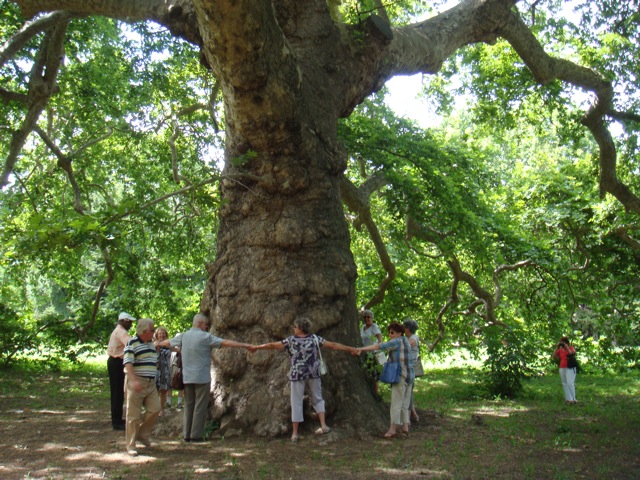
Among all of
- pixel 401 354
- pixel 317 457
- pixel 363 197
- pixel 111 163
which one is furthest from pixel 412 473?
pixel 111 163

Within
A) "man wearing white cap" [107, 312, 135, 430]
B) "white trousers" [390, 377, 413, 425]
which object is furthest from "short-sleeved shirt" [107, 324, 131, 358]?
"white trousers" [390, 377, 413, 425]

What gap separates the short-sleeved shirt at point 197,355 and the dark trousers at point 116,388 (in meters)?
1.61

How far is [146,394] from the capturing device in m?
6.27

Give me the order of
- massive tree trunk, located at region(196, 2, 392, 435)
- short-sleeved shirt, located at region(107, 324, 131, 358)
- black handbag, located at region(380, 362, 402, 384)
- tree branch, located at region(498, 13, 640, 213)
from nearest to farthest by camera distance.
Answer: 1. massive tree trunk, located at region(196, 2, 392, 435)
2. black handbag, located at region(380, 362, 402, 384)
3. short-sleeved shirt, located at region(107, 324, 131, 358)
4. tree branch, located at region(498, 13, 640, 213)

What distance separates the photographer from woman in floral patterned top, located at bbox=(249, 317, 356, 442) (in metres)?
6.47

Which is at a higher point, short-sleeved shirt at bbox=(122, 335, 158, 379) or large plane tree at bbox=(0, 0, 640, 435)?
large plane tree at bbox=(0, 0, 640, 435)

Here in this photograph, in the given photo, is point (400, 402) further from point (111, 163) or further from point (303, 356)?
point (111, 163)

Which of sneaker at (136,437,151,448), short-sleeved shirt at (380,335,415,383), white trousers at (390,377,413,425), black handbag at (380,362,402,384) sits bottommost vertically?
sneaker at (136,437,151,448)

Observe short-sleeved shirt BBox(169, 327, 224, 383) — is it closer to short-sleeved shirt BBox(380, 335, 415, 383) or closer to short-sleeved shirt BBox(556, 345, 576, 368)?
short-sleeved shirt BBox(380, 335, 415, 383)

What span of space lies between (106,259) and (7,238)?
661 centimetres

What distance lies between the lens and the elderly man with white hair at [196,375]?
21.4 feet

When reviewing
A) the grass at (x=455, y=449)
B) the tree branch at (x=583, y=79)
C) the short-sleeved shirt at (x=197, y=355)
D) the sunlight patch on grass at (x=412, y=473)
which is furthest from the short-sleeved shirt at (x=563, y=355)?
the short-sleeved shirt at (x=197, y=355)

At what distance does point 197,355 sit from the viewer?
21.7 ft

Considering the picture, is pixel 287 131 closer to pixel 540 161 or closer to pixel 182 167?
pixel 182 167
